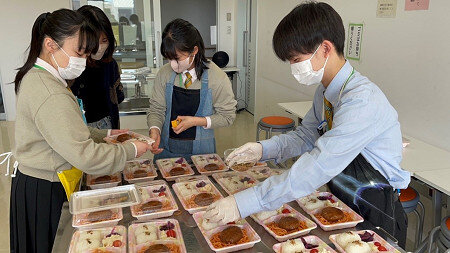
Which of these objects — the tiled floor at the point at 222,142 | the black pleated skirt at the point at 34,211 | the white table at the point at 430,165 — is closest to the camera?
the black pleated skirt at the point at 34,211

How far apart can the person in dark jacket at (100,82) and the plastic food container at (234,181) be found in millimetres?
1052

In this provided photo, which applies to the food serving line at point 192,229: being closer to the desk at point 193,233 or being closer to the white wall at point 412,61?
the desk at point 193,233

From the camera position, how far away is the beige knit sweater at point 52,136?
137 centimetres

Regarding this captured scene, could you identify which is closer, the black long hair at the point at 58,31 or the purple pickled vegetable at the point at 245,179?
the black long hair at the point at 58,31

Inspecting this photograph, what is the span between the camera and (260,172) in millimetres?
1785

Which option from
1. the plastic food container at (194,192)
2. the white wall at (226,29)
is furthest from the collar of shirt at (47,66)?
the white wall at (226,29)

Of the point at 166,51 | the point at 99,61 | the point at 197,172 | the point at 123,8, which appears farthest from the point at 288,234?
the point at 123,8

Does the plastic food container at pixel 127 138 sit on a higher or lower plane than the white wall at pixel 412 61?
lower

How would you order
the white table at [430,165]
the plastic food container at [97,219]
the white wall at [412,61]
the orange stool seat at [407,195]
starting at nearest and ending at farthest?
the plastic food container at [97,219]
the white table at [430,165]
the orange stool seat at [407,195]
the white wall at [412,61]

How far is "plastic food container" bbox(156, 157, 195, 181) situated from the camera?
5.79 feet

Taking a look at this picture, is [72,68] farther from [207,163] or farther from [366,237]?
[366,237]

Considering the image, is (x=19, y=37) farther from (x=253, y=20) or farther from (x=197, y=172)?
(x=197, y=172)

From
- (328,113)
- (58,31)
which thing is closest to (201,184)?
(328,113)

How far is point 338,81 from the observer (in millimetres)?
1365
